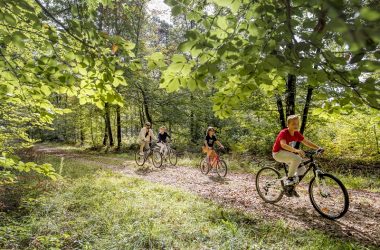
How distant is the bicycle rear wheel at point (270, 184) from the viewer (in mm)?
7871

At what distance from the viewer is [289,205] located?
7.78 metres

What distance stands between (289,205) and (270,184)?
703mm

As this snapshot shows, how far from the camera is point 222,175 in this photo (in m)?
12.1

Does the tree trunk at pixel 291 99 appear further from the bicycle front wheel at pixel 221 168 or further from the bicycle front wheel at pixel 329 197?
the bicycle front wheel at pixel 329 197

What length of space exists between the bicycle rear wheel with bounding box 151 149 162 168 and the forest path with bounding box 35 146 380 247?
1.98 meters

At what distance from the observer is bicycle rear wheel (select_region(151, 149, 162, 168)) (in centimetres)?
1480

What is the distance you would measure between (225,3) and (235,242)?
4163 millimetres

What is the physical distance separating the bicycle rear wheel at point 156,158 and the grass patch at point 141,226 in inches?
232

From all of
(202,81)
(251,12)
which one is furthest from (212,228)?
(251,12)

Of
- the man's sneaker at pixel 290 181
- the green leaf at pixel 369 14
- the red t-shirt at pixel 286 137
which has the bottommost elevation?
the man's sneaker at pixel 290 181

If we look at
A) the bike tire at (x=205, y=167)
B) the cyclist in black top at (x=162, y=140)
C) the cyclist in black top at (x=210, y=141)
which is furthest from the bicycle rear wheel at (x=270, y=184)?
the cyclist in black top at (x=162, y=140)

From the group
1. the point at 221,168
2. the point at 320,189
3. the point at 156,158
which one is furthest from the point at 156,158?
the point at 320,189

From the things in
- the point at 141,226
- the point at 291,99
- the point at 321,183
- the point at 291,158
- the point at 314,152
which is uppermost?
the point at 291,99

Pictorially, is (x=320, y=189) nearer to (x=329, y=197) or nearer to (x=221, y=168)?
(x=329, y=197)
